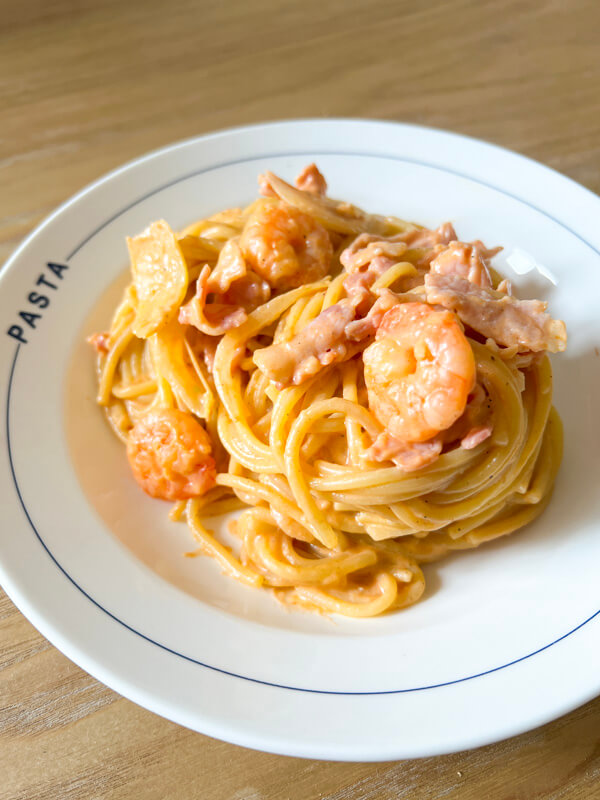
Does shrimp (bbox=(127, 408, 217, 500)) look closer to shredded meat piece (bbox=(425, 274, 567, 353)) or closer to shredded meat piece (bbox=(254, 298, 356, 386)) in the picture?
shredded meat piece (bbox=(254, 298, 356, 386))

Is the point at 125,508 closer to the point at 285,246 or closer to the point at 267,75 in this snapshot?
the point at 285,246

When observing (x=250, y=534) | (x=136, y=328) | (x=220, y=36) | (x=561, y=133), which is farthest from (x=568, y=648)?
(x=220, y=36)

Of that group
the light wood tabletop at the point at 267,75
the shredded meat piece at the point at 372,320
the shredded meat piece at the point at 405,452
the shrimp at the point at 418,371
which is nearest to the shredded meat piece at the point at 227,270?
the shredded meat piece at the point at 372,320

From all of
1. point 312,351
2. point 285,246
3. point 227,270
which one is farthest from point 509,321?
point 227,270

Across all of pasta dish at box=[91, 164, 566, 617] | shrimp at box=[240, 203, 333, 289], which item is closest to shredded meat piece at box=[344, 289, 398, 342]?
pasta dish at box=[91, 164, 566, 617]

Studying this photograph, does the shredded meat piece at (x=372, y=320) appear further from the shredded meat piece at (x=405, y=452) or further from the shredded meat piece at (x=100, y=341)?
the shredded meat piece at (x=100, y=341)

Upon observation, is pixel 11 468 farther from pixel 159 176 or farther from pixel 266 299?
pixel 159 176
